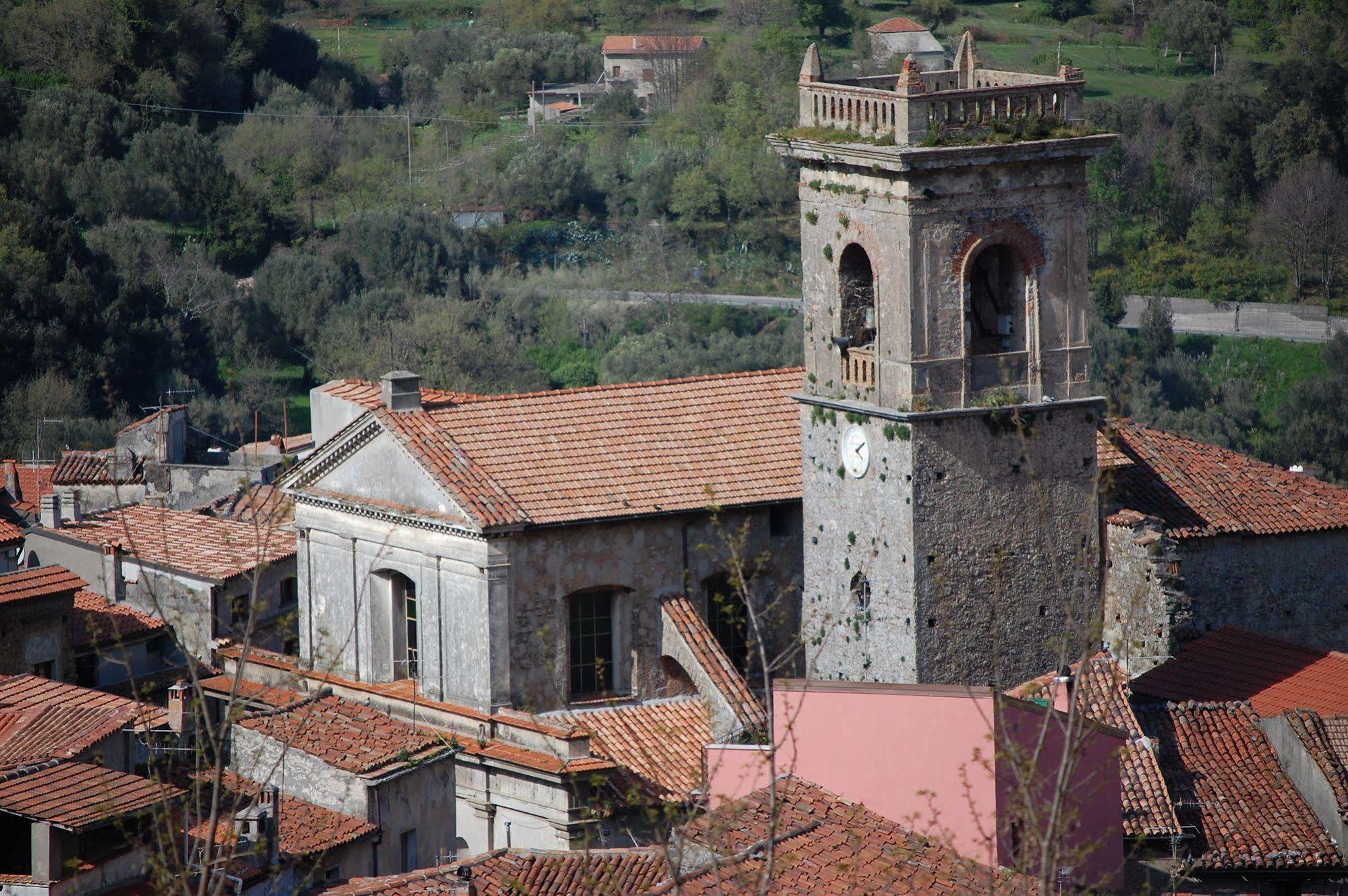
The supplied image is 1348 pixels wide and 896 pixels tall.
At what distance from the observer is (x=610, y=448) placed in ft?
93.8

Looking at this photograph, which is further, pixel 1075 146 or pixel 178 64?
pixel 178 64

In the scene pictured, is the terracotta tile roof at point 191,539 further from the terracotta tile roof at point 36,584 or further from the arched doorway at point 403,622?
the arched doorway at point 403,622

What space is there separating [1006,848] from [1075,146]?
8878mm

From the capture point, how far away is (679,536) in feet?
92.6

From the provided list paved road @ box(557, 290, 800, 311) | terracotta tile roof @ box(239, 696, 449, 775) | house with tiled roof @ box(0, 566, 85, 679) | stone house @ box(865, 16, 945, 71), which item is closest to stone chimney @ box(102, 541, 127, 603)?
house with tiled roof @ box(0, 566, 85, 679)

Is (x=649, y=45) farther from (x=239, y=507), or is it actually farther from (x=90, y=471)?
(x=239, y=507)

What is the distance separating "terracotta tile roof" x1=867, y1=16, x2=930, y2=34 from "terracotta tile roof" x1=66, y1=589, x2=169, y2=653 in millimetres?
58889

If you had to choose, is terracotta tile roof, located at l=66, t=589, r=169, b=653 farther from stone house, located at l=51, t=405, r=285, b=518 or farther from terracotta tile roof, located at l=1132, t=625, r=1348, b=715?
terracotta tile roof, located at l=1132, t=625, r=1348, b=715

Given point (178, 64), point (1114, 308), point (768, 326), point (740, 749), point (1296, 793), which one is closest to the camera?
point (740, 749)

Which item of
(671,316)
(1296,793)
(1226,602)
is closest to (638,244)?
(671,316)

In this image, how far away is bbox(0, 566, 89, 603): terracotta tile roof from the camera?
31.1 metres

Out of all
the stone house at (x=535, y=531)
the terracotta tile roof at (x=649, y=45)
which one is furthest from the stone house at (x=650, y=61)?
the stone house at (x=535, y=531)

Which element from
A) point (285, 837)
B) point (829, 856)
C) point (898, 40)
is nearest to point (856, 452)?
point (285, 837)

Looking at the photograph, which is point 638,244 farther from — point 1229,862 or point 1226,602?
point 1229,862
